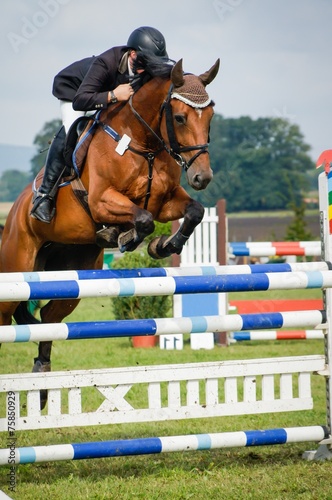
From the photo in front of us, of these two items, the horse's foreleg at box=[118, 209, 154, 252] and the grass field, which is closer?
the grass field

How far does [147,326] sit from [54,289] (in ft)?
1.65

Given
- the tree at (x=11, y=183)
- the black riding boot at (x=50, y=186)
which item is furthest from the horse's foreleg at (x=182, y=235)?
the tree at (x=11, y=183)

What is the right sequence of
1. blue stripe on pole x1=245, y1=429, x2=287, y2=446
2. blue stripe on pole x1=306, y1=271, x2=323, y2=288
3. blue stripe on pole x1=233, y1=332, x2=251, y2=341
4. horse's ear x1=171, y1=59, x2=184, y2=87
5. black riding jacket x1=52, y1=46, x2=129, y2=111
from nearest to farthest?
blue stripe on pole x1=306, y1=271, x2=323, y2=288, blue stripe on pole x1=245, y1=429, x2=287, y2=446, horse's ear x1=171, y1=59, x2=184, y2=87, black riding jacket x1=52, y1=46, x2=129, y2=111, blue stripe on pole x1=233, y1=332, x2=251, y2=341

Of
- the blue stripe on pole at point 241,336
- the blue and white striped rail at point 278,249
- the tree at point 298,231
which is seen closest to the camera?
the blue and white striped rail at point 278,249

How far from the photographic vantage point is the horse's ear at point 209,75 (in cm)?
410

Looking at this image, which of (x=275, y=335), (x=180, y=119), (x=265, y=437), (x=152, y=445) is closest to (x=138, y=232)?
(x=180, y=119)

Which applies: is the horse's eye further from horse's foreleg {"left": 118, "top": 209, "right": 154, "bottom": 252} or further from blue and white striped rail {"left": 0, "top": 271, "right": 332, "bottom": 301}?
blue and white striped rail {"left": 0, "top": 271, "right": 332, "bottom": 301}

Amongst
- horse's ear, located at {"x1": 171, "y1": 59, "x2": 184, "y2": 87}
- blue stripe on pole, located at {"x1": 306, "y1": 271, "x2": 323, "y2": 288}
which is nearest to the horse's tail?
horse's ear, located at {"x1": 171, "y1": 59, "x2": 184, "y2": 87}

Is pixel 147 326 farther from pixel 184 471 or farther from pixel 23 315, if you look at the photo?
pixel 23 315

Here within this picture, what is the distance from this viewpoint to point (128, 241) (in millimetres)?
4223

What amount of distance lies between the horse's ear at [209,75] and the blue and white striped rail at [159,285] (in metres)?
1.14

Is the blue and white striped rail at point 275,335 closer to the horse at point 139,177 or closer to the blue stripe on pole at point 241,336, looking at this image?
the blue stripe on pole at point 241,336

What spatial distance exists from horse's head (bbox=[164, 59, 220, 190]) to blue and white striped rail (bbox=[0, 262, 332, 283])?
42 cm

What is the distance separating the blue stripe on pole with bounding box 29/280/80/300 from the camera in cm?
332
